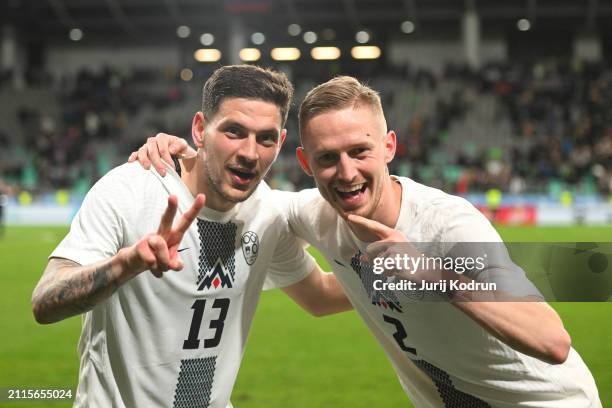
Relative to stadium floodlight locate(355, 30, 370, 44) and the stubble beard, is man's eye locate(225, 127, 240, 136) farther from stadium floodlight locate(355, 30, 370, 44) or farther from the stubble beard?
stadium floodlight locate(355, 30, 370, 44)

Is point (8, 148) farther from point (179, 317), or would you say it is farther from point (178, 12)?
point (179, 317)

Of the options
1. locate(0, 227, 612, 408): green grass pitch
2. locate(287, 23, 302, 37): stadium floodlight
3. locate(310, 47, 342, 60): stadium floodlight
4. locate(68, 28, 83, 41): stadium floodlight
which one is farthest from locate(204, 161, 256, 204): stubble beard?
locate(68, 28, 83, 41): stadium floodlight

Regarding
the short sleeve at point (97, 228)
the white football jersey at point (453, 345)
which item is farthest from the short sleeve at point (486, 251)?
the short sleeve at point (97, 228)

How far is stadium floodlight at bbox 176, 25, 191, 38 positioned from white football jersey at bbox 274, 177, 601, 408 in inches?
1361

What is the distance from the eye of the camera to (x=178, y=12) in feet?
113

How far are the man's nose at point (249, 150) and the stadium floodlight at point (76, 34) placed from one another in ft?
120

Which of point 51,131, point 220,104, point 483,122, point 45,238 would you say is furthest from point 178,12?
point 220,104

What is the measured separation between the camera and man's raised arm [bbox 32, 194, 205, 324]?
2.37 meters

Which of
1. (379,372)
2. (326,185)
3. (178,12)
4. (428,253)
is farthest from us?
(178,12)

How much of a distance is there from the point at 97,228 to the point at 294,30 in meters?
33.4

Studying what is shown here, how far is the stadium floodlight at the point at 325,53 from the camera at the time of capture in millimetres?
35125

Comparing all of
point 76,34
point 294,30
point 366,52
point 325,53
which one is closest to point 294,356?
point 325,53

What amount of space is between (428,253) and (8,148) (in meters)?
31.9

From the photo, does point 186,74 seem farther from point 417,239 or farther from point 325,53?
point 417,239
